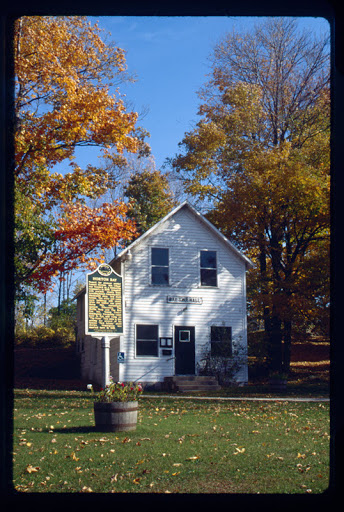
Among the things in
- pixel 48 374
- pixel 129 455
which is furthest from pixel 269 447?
pixel 48 374

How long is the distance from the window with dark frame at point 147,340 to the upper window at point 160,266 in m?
1.77

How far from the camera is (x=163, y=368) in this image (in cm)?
1997

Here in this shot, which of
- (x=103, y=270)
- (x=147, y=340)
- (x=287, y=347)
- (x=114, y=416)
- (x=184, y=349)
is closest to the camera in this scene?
(x=114, y=416)

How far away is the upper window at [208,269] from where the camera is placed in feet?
69.6

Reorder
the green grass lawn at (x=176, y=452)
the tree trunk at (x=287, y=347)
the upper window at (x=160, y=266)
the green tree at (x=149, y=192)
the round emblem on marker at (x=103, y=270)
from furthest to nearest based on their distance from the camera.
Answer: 1. the green tree at (x=149, y=192)
2. the tree trunk at (x=287, y=347)
3. the upper window at (x=160, y=266)
4. the round emblem on marker at (x=103, y=270)
5. the green grass lawn at (x=176, y=452)

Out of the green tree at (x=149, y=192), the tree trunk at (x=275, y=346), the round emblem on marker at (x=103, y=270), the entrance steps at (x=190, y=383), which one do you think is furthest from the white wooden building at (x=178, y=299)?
the round emblem on marker at (x=103, y=270)

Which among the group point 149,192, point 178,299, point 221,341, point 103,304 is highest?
point 149,192

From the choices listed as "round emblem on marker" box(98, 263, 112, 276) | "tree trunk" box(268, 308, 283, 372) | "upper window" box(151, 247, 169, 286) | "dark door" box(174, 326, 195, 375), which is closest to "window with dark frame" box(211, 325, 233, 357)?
"dark door" box(174, 326, 195, 375)

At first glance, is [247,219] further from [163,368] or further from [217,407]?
[217,407]

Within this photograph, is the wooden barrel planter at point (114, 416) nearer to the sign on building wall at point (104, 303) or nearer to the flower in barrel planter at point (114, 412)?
the flower in barrel planter at point (114, 412)

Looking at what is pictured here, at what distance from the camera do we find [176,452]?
6.73 m

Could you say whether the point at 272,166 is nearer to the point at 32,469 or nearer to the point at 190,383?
the point at 190,383

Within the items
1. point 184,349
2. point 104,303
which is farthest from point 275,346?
point 104,303

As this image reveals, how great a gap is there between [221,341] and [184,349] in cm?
147
